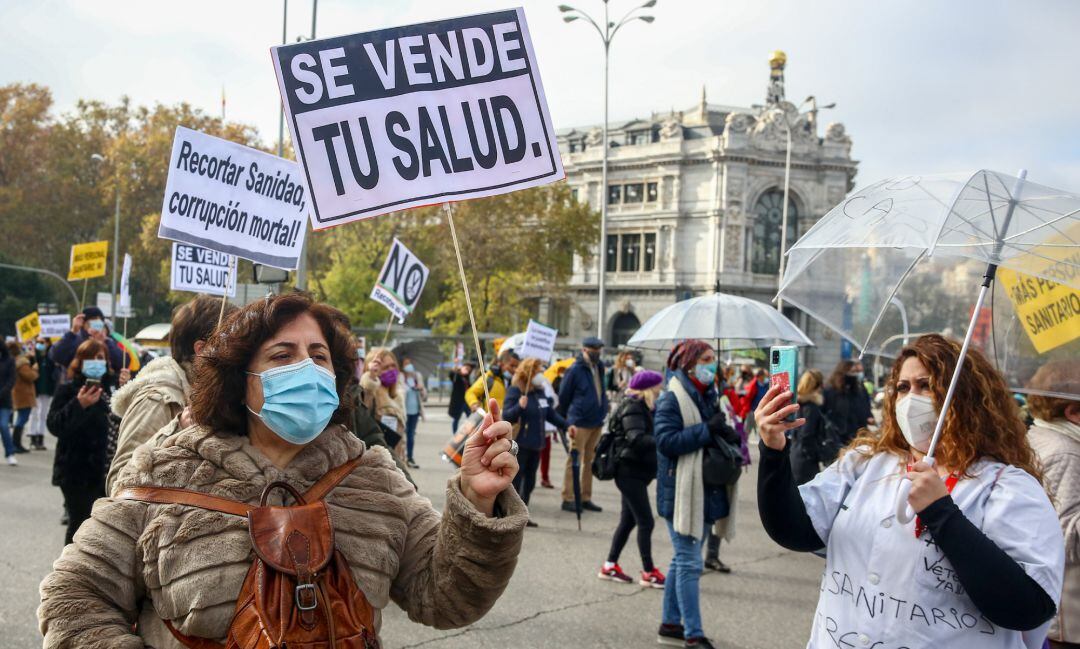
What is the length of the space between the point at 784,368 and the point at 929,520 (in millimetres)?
549

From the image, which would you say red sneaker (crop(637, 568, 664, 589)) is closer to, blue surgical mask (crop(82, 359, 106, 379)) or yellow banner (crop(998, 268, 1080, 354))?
blue surgical mask (crop(82, 359, 106, 379))

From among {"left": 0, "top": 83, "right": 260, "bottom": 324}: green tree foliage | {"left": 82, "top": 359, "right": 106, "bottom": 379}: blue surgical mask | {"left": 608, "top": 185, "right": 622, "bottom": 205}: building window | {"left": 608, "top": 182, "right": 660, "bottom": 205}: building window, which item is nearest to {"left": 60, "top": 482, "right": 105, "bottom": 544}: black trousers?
{"left": 82, "top": 359, "right": 106, "bottom": 379}: blue surgical mask

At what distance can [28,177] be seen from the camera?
4753 cm

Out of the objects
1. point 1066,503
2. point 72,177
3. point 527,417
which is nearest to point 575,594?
point 527,417

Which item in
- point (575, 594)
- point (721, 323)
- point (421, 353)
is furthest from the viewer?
point (421, 353)

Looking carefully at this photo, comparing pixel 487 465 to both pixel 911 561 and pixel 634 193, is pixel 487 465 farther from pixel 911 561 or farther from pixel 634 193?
pixel 634 193

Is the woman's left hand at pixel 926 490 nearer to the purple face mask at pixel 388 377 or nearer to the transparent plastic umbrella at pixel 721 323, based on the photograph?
the transparent plastic umbrella at pixel 721 323

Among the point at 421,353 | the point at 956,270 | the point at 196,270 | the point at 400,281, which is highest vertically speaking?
the point at 400,281

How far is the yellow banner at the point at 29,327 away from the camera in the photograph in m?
18.7

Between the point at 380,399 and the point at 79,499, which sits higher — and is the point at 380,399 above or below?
above

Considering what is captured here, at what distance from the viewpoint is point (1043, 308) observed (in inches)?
113

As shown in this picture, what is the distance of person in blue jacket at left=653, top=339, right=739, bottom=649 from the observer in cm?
542

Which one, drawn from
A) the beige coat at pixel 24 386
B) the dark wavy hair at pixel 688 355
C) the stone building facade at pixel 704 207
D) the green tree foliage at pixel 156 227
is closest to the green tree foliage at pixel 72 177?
the green tree foliage at pixel 156 227

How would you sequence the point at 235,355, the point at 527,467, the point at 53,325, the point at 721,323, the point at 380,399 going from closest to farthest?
the point at 235,355
the point at 721,323
the point at 380,399
the point at 527,467
the point at 53,325
